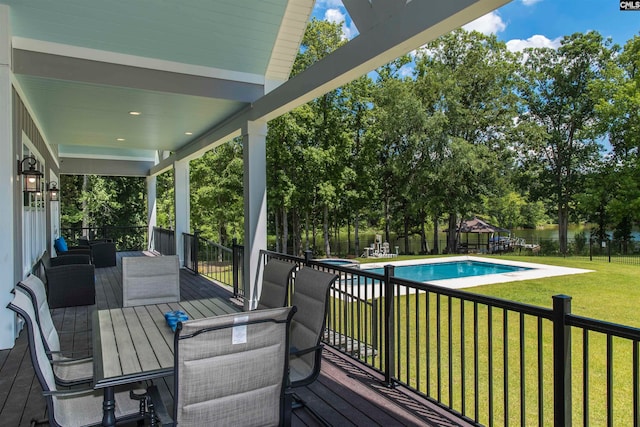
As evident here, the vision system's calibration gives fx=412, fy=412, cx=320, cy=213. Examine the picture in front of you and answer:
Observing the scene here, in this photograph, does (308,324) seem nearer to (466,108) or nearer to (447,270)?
(447,270)

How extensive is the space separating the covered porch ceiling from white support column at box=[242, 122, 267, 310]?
35 centimetres

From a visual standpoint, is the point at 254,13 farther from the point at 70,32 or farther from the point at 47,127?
the point at 47,127

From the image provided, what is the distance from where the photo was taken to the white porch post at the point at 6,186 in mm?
4090

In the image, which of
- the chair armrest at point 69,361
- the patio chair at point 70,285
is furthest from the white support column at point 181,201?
the chair armrest at point 69,361

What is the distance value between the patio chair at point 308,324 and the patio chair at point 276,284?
178 millimetres

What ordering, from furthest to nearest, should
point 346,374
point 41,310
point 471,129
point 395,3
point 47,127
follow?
1. point 471,129
2. point 47,127
3. point 346,374
4. point 395,3
5. point 41,310

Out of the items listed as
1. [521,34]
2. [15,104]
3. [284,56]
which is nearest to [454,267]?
[284,56]

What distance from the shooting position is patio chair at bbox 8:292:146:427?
176 cm

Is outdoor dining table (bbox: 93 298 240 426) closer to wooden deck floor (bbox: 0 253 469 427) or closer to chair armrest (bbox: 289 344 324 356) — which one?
wooden deck floor (bbox: 0 253 469 427)

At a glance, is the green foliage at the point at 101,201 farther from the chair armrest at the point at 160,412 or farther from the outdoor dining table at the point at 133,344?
the chair armrest at the point at 160,412

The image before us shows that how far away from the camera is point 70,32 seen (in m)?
4.60

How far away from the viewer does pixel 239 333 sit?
5.26ft

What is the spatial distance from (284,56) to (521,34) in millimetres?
31641

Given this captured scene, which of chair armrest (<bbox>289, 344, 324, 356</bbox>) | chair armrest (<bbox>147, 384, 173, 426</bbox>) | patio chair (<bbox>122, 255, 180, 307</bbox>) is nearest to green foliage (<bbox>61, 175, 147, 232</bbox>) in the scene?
patio chair (<bbox>122, 255, 180, 307</bbox>)
